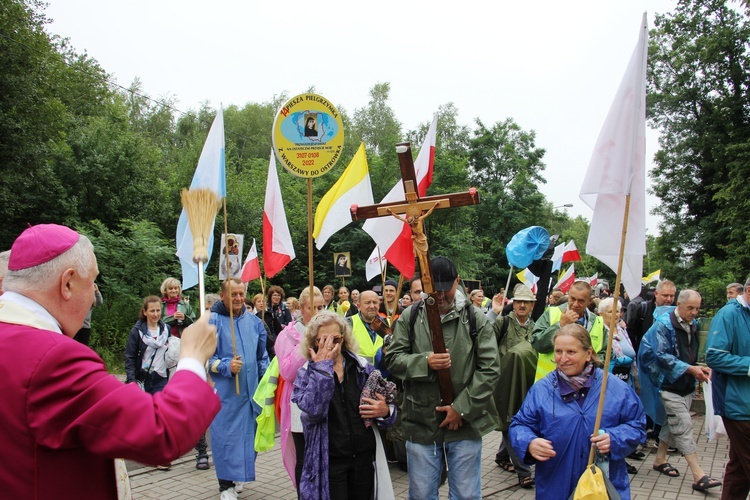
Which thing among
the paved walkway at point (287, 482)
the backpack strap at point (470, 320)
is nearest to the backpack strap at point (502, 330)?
the paved walkway at point (287, 482)

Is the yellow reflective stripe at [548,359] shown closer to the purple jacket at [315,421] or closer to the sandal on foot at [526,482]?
the sandal on foot at [526,482]

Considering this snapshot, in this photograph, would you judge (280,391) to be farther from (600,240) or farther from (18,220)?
(18,220)

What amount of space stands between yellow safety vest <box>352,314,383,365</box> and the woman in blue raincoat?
228 cm

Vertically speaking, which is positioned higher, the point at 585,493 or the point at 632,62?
the point at 632,62

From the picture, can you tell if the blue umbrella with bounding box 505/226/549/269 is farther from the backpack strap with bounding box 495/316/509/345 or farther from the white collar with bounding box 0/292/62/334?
the white collar with bounding box 0/292/62/334

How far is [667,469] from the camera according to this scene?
6.80m

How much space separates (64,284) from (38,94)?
753 inches

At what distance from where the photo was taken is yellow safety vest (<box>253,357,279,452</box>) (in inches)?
201

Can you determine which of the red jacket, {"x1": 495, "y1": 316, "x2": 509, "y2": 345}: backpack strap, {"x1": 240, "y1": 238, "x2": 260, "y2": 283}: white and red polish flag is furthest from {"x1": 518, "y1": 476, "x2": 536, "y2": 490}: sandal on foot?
{"x1": 240, "y1": 238, "x2": 260, "y2": 283}: white and red polish flag

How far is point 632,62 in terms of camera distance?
138 inches

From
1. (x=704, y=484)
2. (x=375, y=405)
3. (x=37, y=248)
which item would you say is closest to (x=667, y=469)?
(x=704, y=484)

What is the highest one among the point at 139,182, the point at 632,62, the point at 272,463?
the point at 139,182

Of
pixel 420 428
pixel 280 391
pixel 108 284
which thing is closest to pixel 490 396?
pixel 420 428

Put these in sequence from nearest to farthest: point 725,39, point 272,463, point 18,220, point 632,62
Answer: point 632,62, point 272,463, point 18,220, point 725,39
